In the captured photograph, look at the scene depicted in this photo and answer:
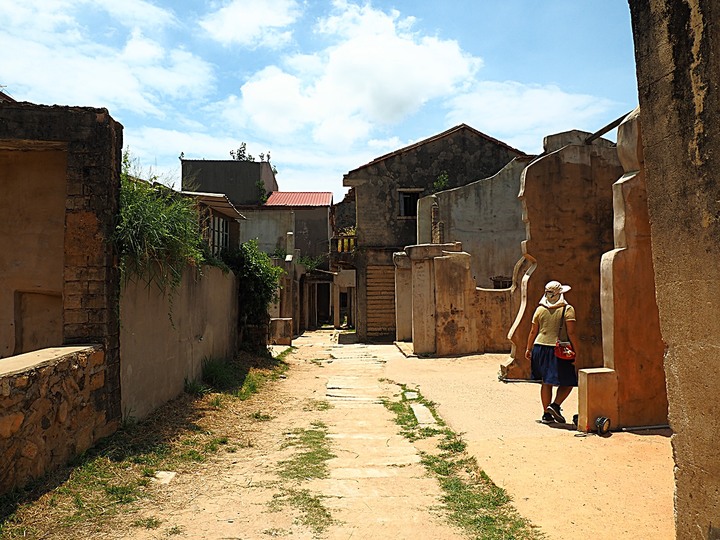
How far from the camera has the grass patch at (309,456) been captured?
5.19 m

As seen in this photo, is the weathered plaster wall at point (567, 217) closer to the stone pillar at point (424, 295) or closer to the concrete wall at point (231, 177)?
the stone pillar at point (424, 295)

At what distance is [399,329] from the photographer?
59.1 ft

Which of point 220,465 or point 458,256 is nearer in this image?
point 220,465

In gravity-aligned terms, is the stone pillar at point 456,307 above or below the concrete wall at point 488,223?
below

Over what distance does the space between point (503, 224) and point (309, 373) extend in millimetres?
9199

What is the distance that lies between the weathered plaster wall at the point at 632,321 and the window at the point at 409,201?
15508 millimetres

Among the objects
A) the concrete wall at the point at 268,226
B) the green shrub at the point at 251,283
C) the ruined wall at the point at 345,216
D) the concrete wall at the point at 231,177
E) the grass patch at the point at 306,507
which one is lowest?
the grass patch at the point at 306,507

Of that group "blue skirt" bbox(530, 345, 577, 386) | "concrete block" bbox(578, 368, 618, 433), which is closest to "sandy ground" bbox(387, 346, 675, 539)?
"concrete block" bbox(578, 368, 618, 433)

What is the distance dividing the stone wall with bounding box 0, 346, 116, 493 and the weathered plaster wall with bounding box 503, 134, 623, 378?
6347 mm

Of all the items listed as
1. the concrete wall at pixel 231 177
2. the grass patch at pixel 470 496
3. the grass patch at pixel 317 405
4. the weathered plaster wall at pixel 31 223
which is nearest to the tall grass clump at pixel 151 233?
the weathered plaster wall at pixel 31 223

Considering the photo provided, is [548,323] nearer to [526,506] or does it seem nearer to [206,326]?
[526,506]

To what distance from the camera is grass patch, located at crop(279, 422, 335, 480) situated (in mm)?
5188

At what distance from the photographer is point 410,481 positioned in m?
4.95

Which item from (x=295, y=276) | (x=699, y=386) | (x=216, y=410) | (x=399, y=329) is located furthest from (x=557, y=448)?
(x=295, y=276)
